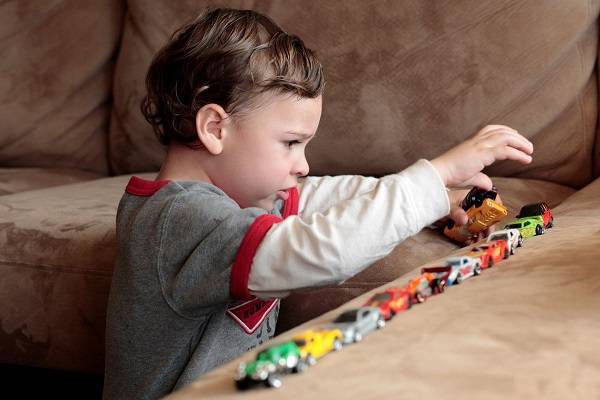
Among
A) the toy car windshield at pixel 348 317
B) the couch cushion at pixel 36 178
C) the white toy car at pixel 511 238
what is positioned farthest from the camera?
the couch cushion at pixel 36 178

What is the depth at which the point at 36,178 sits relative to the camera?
1993 mm

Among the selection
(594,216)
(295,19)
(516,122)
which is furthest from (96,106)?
(594,216)

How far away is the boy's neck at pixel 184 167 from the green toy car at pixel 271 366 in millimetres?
544

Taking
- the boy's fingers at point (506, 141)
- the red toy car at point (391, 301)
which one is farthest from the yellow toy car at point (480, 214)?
the red toy car at point (391, 301)

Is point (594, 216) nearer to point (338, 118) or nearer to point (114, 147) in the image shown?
point (338, 118)

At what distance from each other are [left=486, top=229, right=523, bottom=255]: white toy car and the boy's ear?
365 mm

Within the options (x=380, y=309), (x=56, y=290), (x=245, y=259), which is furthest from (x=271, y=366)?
(x=56, y=290)

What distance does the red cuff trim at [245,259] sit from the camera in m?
0.94

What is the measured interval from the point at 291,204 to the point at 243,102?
0.22 m

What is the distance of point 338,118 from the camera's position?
1.76 meters

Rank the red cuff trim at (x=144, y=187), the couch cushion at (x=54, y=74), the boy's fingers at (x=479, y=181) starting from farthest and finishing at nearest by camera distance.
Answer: the couch cushion at (x=54, y=74) < the boy's fingers at (x=479, y=181) < the red cuff trim at (x=144, y=187)

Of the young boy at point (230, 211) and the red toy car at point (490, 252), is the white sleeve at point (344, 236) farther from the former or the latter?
the red toy car at point (490, 252)

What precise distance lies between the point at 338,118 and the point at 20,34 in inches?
32.3

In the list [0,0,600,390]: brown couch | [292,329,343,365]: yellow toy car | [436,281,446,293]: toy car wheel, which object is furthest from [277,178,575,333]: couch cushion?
[292,329,343,365]: yellow toy car
